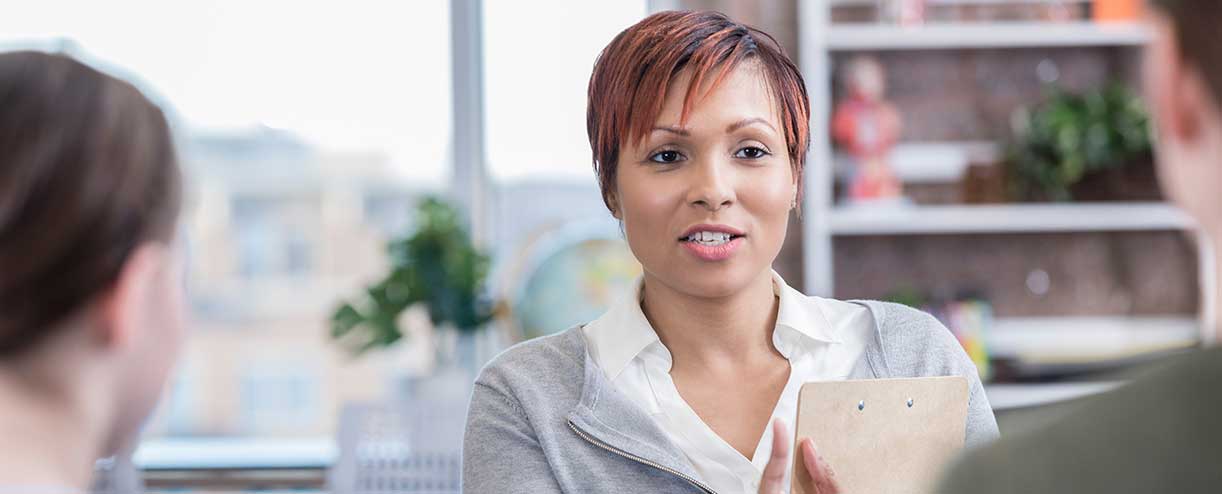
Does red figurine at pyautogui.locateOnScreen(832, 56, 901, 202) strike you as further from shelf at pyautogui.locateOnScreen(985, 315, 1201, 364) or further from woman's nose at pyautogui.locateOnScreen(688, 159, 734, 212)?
woman's nose at pyautogui.locateOnScreen(688, 159, 734, 212)

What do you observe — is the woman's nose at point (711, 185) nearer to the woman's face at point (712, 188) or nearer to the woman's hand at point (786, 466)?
the woman's face at point (712, 188)

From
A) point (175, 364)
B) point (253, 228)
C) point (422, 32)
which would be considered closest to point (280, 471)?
point (253, 228)

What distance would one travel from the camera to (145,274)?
0.79 metres

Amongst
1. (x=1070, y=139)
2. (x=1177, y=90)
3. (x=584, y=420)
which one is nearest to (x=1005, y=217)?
(x=1070, y=139)

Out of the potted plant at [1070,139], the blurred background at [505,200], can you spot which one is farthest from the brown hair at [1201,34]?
the potted plant at [1070,139]

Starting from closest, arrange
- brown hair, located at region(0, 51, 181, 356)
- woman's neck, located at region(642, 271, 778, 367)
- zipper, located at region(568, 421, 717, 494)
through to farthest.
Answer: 1. brown hair, located at region(0, 51, 181, 356)
2. zipper, located at region(568, 421, 717, 494)
3. woman's neck, located at region(642, 271, 778, 367)

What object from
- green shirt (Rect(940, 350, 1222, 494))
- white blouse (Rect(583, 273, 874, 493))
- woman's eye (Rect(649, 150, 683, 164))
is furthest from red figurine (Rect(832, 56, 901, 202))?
green shirt (Rect(940, 350, 1222, 494))

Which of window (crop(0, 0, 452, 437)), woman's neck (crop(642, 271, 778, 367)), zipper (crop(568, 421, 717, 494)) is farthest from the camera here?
window (crop(0, 0, 452, 437))

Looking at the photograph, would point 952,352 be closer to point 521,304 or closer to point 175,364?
point 175,364

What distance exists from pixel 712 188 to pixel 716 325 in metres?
0.18

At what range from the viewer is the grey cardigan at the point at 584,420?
4.50 feet

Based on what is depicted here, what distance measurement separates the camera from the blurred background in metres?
3.59

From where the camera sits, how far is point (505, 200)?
4207mm

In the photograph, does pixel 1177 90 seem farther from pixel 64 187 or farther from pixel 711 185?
pixel 711 185
